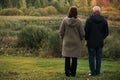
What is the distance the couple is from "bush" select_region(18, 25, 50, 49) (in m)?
8.42

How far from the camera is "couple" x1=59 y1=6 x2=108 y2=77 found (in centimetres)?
1023

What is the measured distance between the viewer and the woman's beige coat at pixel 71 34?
10.2m

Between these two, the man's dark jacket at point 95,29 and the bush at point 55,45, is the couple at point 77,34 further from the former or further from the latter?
the bush at point 55,45

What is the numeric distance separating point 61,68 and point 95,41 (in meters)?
4.20

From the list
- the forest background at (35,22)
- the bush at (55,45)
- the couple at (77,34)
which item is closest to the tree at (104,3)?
the forest background at (35,22)

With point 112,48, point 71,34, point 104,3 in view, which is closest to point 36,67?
point 112,48

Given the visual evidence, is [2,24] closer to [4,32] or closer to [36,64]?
[4,32]

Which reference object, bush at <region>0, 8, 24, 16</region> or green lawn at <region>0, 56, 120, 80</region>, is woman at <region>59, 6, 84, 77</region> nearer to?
green lawn at <region>0, 56, 120, 80</region>

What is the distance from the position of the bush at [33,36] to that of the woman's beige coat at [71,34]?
27.8ft

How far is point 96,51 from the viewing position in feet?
34.8

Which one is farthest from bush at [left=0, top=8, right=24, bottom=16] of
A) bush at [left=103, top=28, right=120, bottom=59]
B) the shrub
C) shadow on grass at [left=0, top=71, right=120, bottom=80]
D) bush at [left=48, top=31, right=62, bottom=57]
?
shadow on grass at [left=0, top=71, right=120, bottom=80]

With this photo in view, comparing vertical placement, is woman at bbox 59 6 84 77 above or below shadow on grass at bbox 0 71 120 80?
above

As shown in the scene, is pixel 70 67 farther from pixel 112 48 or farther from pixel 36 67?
pixel 112 48

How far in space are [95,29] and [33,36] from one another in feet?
29.6
